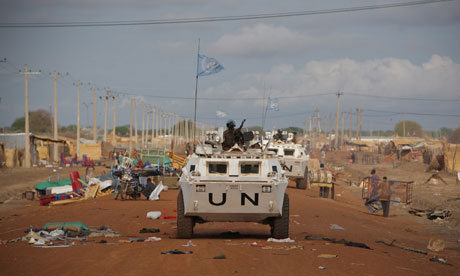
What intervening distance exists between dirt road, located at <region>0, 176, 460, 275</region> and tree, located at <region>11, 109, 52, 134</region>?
12029cm

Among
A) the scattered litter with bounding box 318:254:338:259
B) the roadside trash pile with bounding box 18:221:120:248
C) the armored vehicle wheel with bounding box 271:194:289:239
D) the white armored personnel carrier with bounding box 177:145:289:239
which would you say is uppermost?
the white armored personnel carrier with bounding box 177:145:289:239

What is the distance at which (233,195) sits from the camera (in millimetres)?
14648

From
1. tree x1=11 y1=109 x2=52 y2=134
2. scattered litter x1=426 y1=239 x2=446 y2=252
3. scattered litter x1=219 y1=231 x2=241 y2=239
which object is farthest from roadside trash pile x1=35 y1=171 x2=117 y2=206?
tree x1=11 y1=109 x2=52 y2=134

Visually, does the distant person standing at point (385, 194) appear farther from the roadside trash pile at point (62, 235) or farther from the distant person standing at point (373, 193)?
the roadside trash pile at point (62, 235)

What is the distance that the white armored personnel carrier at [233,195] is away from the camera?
48.0 ft

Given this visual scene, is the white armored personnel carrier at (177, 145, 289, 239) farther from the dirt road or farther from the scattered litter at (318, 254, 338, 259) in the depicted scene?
the scattered litter at (318, 254, 338, 259)

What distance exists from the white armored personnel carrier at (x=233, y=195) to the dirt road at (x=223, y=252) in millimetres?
541

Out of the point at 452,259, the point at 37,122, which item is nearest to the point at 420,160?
the point at 452,259

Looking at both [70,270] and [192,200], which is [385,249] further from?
[70,270]

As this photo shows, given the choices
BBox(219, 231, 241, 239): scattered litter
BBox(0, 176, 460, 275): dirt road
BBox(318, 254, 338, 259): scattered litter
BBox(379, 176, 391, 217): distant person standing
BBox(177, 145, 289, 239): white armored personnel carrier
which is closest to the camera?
BBox(0, 176, 460, 275): dirt road

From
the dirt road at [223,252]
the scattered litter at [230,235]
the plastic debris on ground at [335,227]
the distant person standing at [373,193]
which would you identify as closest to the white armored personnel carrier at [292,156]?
the distant person standing at [373,193]

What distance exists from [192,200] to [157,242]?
1.25 meters

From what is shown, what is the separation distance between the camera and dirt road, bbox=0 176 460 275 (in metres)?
10.7

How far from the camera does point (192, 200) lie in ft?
48.3
